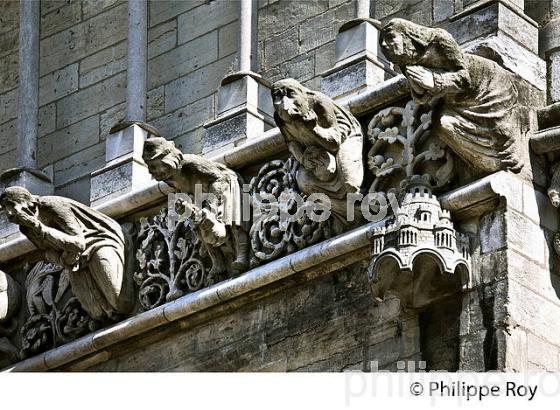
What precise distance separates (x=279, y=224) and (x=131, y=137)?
1.27 m

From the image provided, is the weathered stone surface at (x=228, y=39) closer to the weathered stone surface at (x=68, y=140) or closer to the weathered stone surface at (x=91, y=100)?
the weathered stone surface at (x=91, y=100)

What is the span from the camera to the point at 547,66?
1281 centimetres

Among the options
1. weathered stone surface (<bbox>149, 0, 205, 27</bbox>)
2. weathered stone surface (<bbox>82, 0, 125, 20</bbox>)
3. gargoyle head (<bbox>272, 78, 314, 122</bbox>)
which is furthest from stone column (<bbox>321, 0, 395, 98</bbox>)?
weathered stone surface (<bbox>82, 0, 125, 20</bbox>)

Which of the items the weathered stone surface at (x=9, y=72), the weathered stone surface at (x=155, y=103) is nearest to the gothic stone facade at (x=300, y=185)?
the weathered stone surface at (x=155, y=103)

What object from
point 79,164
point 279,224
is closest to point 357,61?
point 279,224

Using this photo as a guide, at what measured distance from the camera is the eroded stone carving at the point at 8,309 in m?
14.3

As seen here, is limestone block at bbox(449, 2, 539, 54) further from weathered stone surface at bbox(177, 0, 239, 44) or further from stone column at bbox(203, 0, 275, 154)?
weathered stone surface at bbox(177, 0, 239, 44)

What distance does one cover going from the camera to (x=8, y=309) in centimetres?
1431

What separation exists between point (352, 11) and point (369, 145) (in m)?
0.99

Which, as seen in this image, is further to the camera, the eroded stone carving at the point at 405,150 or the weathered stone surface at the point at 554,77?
the weathered stone surface at the point at 554,77

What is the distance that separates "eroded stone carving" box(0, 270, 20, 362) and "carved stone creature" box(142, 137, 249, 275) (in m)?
1.34

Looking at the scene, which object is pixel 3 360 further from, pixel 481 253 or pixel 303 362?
pixel 481 253

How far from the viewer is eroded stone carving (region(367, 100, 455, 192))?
495 inches

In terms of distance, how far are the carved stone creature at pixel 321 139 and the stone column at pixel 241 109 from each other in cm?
69
